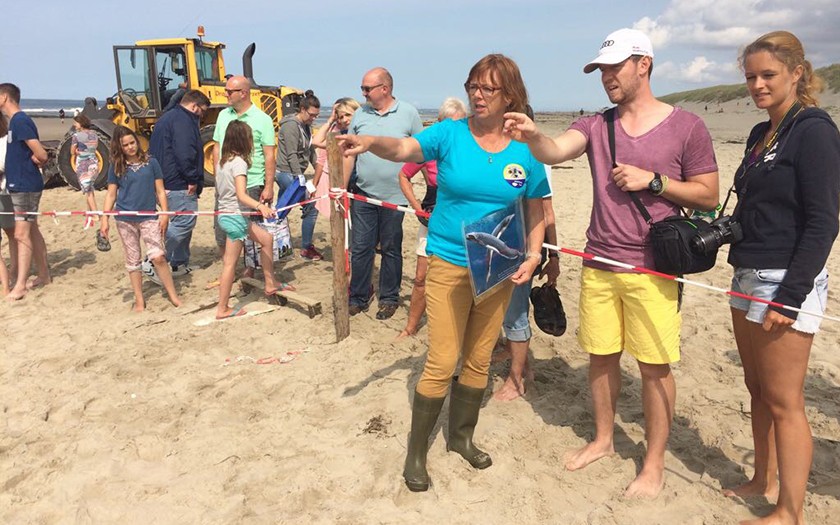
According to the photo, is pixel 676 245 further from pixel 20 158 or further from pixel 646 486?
pixel 20 158

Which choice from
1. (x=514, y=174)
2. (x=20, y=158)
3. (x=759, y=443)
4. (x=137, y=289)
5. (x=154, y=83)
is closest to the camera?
(x=514, y=174)

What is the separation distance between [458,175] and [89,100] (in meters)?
12.1

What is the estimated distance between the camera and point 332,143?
4023mm

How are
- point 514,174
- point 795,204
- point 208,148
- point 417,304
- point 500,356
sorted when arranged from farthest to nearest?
point 208,148 < point 417,304 < point 500,356 < point 514,174 < point 795,204

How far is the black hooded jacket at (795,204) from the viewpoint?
2.15m

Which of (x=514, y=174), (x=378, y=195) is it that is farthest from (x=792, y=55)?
(x=378, y=195)

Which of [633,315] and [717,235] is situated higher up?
[717,235]

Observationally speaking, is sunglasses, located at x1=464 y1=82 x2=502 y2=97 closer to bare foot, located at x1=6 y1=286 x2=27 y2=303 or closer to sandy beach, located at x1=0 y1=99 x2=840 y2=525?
sandy beach, located at x1=0 y1=99 x2=840 y2=525

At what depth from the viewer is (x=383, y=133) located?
15.4 ft

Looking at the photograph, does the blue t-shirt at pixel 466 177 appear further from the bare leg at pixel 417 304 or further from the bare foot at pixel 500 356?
the bare leg at pixel 417 304

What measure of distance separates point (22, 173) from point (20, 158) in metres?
0.14

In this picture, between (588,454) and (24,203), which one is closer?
(588,454)

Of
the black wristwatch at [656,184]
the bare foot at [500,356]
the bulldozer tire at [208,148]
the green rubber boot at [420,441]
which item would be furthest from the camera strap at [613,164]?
the bulldozer tire at [208,148]

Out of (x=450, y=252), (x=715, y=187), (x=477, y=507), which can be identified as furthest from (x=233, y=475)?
(x=715, y=187)
